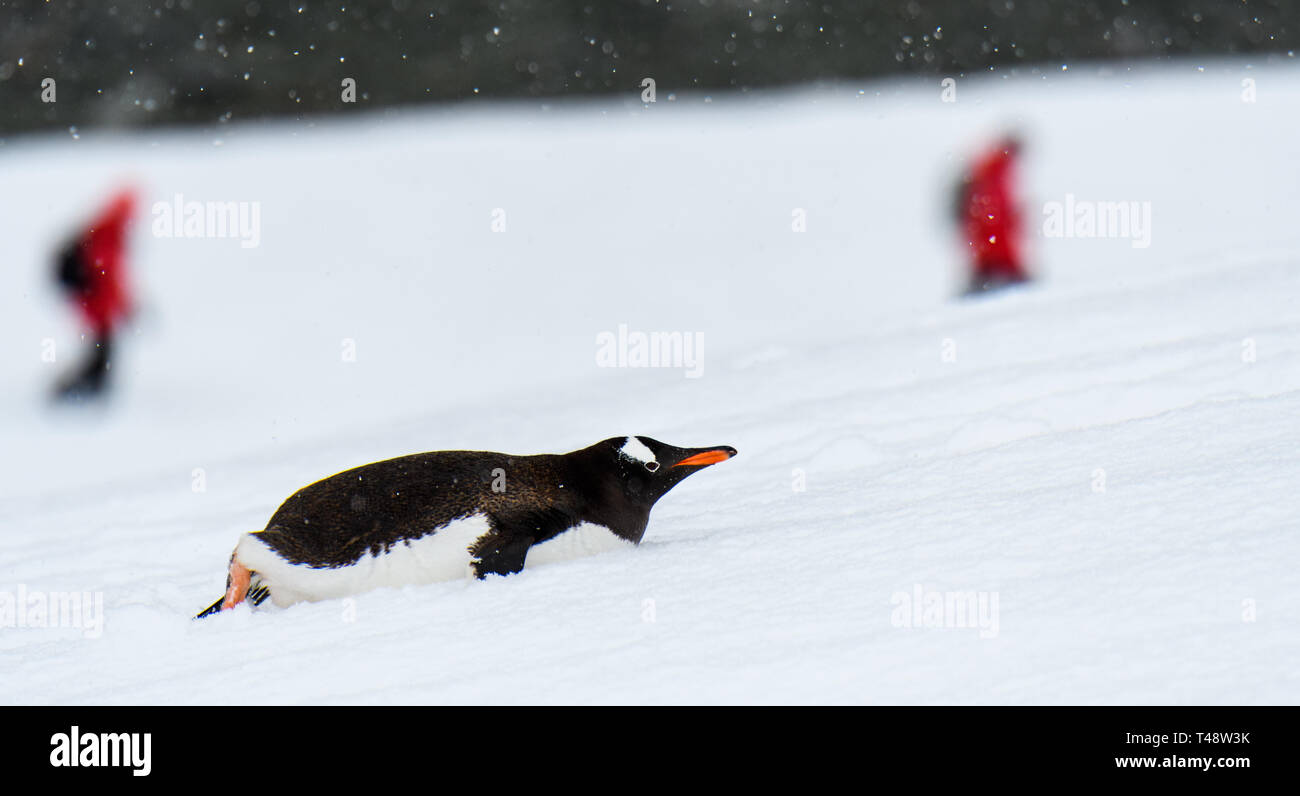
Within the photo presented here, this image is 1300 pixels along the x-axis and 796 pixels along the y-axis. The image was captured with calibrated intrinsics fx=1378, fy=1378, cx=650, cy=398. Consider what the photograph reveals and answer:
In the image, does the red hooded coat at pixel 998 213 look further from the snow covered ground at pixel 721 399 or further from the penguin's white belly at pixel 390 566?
the penguin's white belly at pixel 390 566

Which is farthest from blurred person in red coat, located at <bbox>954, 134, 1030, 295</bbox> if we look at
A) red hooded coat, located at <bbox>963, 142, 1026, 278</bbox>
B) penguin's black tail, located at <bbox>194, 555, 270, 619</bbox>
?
penguin's black tail, located at <bbox>194, 555, 270, 619</bbox>

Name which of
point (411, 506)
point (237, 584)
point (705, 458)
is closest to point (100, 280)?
point (237, 584)

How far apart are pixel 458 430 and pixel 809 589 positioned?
3596mm

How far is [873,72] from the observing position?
55.9ft

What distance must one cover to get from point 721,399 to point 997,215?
3.68m

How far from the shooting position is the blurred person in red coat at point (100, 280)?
8773 mm

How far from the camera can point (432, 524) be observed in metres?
3.14

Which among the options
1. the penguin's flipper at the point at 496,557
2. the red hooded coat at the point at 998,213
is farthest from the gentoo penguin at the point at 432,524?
the red hooded coat at the point at 998,213

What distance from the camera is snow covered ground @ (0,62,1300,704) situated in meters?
2.40

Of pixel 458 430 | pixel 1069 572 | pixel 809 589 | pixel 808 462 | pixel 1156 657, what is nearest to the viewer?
pixel 1156 657

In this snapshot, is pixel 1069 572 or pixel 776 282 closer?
pixel 1069 572

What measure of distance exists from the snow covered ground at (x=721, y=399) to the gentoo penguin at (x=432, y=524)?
0.09 m
